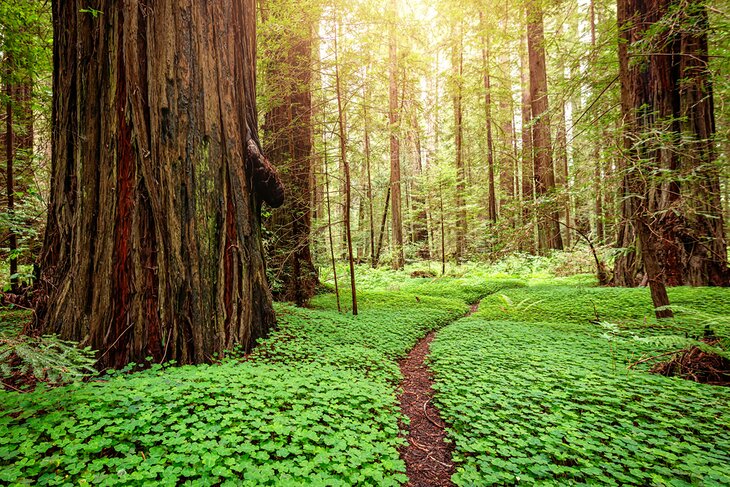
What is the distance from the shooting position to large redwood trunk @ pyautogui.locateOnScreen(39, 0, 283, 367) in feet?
10.3

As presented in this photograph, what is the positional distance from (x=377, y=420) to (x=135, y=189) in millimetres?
3167

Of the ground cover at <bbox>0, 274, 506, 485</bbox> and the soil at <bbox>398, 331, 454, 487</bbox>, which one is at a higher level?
the ground cover at <bbox>0, 274, 506, 485</bbox>

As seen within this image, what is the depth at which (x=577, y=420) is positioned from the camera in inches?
105

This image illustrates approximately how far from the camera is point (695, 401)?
2.83 metres

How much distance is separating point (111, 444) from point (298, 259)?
16.8 ft

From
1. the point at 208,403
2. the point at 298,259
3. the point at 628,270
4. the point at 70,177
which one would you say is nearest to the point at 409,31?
the point at 298,259

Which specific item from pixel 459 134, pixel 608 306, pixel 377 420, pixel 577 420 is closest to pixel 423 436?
pixel 377 420

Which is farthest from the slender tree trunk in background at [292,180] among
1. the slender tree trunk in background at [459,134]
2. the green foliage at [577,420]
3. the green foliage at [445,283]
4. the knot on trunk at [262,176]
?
the slender tree trunk in background at [459,134]

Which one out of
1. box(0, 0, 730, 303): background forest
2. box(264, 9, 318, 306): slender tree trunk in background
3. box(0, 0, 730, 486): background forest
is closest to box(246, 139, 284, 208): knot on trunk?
box(0, 0, 730, 486): background forest

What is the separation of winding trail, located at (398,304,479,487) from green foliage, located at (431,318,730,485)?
115 millimetres

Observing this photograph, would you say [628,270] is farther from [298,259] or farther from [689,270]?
[298,259]

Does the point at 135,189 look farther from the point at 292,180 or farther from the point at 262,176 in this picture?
the point at 292,180

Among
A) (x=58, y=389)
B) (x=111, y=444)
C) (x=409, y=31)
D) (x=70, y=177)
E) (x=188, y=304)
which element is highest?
(x=409, y=31)

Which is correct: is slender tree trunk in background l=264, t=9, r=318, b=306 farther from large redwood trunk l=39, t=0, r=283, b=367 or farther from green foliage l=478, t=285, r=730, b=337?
green foliage l=478, t=285, r=730, b=337
